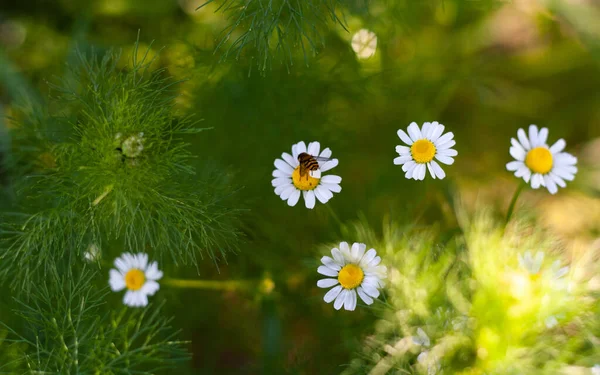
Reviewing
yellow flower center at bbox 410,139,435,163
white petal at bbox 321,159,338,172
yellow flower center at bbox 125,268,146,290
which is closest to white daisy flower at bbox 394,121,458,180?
yellow flower center at bbox 410,139,435,163

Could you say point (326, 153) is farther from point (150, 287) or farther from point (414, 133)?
point (150, 287)

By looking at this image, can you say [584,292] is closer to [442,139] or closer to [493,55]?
[442,139]

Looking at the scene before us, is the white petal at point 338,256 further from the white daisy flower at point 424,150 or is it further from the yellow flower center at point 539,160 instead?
the yellow flower center at point 539,160

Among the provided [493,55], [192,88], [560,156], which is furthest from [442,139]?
[493,55]

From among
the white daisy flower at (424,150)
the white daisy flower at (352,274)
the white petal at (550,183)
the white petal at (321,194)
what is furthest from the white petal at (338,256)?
the white petal at (550,183)

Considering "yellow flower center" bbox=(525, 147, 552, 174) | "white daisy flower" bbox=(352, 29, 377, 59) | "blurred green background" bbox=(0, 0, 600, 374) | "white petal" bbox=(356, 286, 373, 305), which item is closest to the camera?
"white petal" bbox=(356, 286, 373, 305)

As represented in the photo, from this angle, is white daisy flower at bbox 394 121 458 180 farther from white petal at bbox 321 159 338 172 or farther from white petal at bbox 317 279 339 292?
white petal at bbox 317 279 339 292
